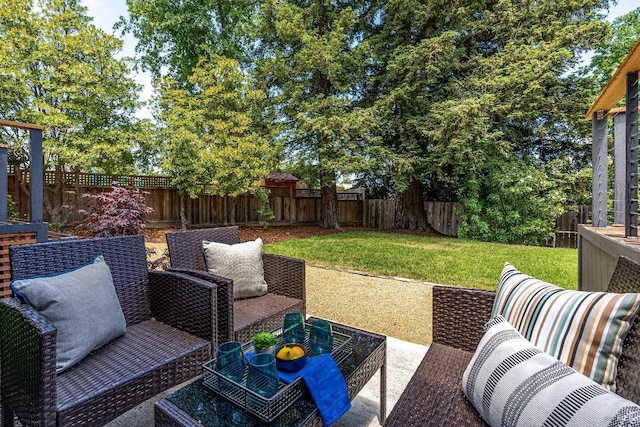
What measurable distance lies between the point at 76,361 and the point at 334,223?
9112 mm

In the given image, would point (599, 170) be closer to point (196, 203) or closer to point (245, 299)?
point (245, 299)

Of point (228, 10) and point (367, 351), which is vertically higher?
point (228, 10)

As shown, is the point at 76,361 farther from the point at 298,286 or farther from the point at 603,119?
the point at 603,119

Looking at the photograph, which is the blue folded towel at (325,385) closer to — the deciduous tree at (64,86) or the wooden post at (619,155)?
the wooden post at (619,155)

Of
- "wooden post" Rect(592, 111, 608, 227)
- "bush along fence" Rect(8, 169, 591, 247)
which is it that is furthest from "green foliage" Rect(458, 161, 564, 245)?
"wooden post" Rect(592, 111, 608, 227)

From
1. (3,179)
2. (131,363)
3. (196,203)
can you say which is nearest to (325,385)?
(131,363)

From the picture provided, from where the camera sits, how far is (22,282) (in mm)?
1431

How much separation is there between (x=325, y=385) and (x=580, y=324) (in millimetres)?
925

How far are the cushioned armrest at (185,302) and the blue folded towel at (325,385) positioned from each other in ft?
1.55

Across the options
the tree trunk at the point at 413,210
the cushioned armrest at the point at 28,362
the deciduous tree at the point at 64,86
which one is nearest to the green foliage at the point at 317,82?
the tree trunk at the point at 413,210

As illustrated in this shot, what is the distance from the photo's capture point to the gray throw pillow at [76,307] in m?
1.40

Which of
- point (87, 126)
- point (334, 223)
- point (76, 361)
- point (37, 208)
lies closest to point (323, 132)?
point (334, 223)

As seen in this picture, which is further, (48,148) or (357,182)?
(357,182)

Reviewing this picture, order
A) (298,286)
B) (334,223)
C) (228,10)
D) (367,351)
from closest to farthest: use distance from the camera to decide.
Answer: (367,351)
(298,286)
(334,223)
(228,10)
